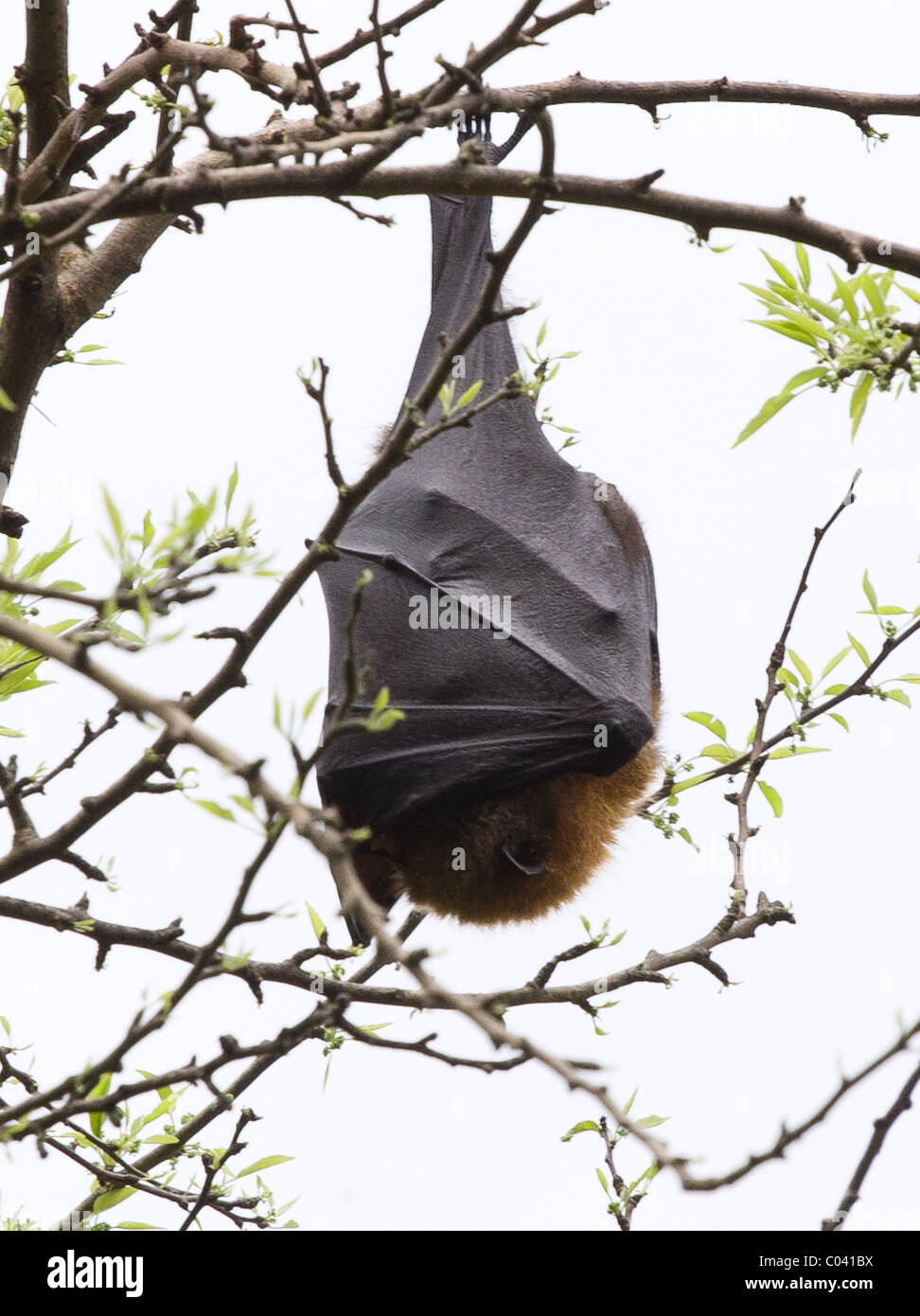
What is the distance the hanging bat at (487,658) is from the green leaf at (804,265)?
1448mm

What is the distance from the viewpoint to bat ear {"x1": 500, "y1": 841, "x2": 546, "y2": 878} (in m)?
4.20

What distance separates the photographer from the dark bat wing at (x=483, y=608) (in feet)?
13.6

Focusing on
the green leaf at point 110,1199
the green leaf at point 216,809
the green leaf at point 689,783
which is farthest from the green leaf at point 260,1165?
the green leaf at point 216,809

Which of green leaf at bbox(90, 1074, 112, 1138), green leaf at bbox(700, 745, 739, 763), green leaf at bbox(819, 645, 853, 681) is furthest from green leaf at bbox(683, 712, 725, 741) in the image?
green leaf at bbox(90, 1074, 112, 1138)

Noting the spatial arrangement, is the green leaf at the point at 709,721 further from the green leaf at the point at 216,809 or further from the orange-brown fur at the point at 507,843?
the green leaf at the point at 216,809

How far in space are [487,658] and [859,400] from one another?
1785 millimetres

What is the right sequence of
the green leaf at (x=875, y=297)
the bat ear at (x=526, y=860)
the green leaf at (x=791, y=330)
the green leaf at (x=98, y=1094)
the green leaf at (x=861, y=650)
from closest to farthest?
the green leaf at (x=875, y=297), the green leaf at (x=791, y=330), the green leaf at (x=98, y=1094), the green leaf at (x=861, y=650), the bat ear at (x=526, y=860)

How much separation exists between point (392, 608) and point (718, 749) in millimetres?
1000

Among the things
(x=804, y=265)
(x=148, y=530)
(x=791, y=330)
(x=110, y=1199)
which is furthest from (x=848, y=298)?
(x=110, y=1199)

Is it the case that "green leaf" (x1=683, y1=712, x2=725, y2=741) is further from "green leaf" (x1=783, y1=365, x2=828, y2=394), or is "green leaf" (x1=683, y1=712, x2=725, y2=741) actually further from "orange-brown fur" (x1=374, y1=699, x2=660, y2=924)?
"green leaf" (x1=783, y1=365, x2=828, y2=394)

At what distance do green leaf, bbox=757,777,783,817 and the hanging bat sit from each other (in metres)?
0.36

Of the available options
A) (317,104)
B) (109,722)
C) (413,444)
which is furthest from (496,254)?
(109,722)

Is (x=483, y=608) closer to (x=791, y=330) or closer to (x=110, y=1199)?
(x=791, y=330)

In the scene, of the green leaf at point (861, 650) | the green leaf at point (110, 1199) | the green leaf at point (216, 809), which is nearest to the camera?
the green leaf at point (216, 809)
